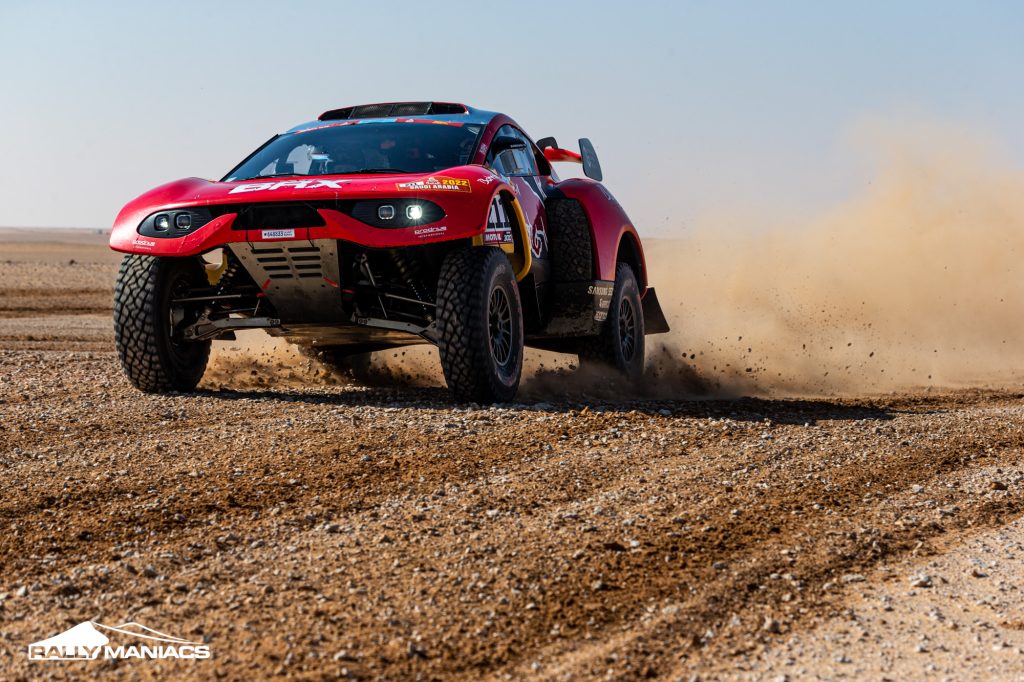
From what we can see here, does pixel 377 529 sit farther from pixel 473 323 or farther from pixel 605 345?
pixel 605 345

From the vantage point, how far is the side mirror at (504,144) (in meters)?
8.27

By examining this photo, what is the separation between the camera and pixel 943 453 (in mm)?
6738

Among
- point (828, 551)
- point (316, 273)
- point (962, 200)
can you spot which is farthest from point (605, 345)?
point (962, 200)

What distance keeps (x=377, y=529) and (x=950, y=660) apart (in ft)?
6.79

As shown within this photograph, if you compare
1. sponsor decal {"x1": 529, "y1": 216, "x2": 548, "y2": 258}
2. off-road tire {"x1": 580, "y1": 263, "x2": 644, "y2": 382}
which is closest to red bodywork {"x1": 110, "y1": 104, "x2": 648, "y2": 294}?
sponsor decal {"x1": 529, "y1": 216, "x2": 548, "y2": 258}

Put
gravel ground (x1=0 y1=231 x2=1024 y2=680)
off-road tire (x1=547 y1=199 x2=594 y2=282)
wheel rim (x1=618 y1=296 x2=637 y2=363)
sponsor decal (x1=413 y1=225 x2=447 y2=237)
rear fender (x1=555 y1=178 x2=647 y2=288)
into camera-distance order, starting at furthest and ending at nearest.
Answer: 1. wheel rim (x1=618 y1=296 x2=637 y2=363)
2. rear fender (x1=555 y1=178 x2=647 y2=288)
3. off-road tire (x1=547 y1=199 x2=594 y2=282)
4. sponsor decal (x1=413 y1=225 x2=447 y2=237)
5. gravel ground (x1=0 y1=231 x2=1024 y2=680)

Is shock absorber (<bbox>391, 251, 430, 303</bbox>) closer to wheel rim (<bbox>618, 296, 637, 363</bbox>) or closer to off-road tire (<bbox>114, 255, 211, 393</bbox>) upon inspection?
off-road tire (<bbox>114, 255, 211, 393</bbox>)

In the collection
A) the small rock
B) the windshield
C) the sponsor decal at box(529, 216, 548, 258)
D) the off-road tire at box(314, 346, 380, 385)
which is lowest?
the small rock

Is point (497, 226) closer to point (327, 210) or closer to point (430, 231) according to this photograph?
point (430, 231)

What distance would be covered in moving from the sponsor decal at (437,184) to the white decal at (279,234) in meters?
0.64

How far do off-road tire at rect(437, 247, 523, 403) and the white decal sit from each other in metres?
0.87

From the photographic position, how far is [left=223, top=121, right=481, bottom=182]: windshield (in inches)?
313

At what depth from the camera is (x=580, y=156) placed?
369 inches

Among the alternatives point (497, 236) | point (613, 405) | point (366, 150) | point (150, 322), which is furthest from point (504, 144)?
point (150, 322)
